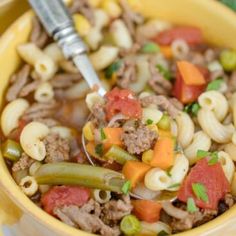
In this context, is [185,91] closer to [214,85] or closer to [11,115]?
[214,85]

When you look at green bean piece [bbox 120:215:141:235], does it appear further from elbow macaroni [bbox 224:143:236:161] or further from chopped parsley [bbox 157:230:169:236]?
elbow macaroni [bbox 224:143:236:161]

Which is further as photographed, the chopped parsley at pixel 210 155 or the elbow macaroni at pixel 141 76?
the elbow macaroni at pixel 141 76

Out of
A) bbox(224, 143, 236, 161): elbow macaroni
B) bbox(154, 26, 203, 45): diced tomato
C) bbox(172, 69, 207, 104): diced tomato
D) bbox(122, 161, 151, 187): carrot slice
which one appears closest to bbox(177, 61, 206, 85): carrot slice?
bbox(172, 69, 207, 104): diced tomato

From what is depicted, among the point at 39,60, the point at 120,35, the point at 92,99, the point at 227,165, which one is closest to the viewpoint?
the point at 227,165

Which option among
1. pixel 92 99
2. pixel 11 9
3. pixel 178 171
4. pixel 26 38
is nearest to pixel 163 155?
pixel 178 171

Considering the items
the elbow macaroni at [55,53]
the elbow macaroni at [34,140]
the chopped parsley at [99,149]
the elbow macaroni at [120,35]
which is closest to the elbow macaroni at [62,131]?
the elbow macaroni at [34,140]

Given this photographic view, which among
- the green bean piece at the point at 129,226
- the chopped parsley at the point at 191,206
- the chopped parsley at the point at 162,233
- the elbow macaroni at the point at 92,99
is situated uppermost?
the elbow macaroni at the point at 92,99

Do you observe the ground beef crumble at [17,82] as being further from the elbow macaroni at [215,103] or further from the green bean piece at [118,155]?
the elbow macaroni at [215,103]
